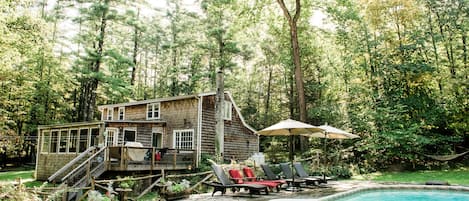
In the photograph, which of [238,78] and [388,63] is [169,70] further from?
[388,63]

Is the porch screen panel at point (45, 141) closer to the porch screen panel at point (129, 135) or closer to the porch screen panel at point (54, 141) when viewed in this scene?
the porch screen panel at point (54, 141)

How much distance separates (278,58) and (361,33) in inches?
276

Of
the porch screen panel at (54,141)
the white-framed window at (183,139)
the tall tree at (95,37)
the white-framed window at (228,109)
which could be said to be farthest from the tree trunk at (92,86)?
the white-framed window at (228,109)

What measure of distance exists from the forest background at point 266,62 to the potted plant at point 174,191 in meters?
8.12

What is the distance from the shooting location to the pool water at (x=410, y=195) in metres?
10.0

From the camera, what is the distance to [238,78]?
3195 centimetres

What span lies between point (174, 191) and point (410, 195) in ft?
23.0

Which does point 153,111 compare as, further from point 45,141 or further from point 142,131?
point 45,141

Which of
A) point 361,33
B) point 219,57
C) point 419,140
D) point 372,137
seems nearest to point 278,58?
point 219,57

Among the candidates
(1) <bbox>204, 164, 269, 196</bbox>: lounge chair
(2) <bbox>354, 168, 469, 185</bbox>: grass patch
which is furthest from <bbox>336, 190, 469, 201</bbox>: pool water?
(2) <bbox>354, 168, 469, 185</bbox>: grass patch

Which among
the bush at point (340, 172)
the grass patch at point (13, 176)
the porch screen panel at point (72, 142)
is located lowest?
the grass patch at point (13, 176)

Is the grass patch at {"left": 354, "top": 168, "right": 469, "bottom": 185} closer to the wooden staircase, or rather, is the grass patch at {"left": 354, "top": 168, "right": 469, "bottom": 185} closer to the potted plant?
the potted plant

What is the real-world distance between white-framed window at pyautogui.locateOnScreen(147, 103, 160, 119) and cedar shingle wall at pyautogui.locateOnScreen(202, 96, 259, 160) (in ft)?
10.1

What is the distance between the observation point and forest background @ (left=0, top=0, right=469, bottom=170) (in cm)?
1808
